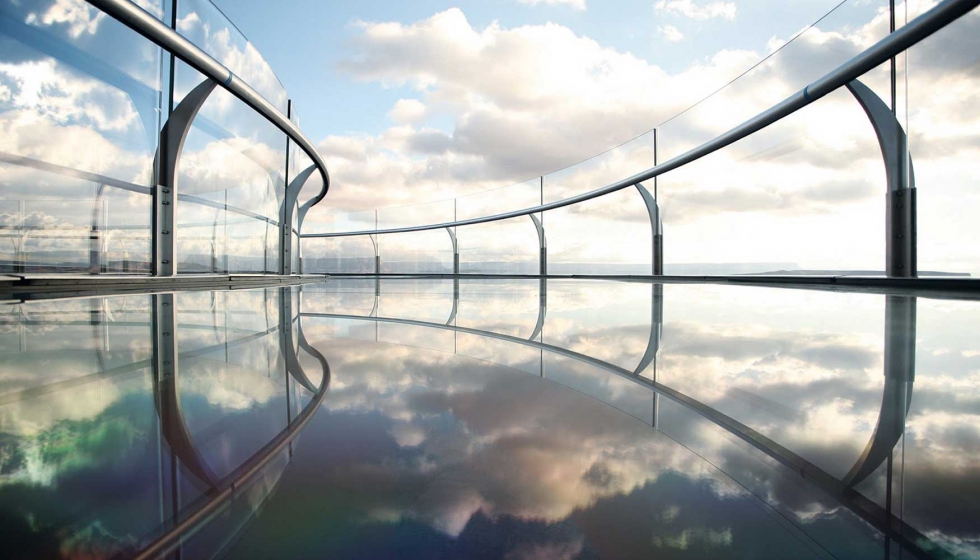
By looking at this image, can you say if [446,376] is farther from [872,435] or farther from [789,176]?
[789,176]

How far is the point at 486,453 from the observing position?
76 centimetres

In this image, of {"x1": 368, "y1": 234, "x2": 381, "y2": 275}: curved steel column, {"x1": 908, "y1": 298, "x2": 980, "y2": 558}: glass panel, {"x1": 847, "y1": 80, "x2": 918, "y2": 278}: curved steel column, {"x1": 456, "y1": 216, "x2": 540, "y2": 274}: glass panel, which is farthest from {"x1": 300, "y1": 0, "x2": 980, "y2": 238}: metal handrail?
{"x1": 368, "y1": 234, "x2": 381, "y2": 275}: curved steel column

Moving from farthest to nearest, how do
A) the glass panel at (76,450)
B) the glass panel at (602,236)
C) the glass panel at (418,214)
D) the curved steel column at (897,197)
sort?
the glass panel at (418,214), the glass panel at (602,236), the curved steel column at (897,197), the glass panel at (76,450)

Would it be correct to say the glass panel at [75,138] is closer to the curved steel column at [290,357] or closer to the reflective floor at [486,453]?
the curved steel column at [290,357]

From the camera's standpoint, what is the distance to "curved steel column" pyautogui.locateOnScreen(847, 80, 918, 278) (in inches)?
168

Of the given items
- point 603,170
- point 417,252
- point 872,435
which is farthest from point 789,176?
point 417,252

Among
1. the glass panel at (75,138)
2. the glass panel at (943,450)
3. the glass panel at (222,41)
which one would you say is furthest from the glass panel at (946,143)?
the glass panel at (75,138)

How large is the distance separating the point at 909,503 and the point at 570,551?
17.8 inches

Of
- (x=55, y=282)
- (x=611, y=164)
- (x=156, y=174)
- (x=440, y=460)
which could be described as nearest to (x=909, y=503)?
(x=440, y=460)

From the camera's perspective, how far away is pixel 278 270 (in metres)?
7.95

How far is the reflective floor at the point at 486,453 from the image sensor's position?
1.66 feet

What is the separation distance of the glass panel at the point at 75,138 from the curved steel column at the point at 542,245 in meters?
9.53

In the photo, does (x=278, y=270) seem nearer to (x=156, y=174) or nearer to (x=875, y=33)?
(x=156, y=174)

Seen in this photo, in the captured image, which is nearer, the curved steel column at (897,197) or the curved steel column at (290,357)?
the curved steel column at (290,357)
